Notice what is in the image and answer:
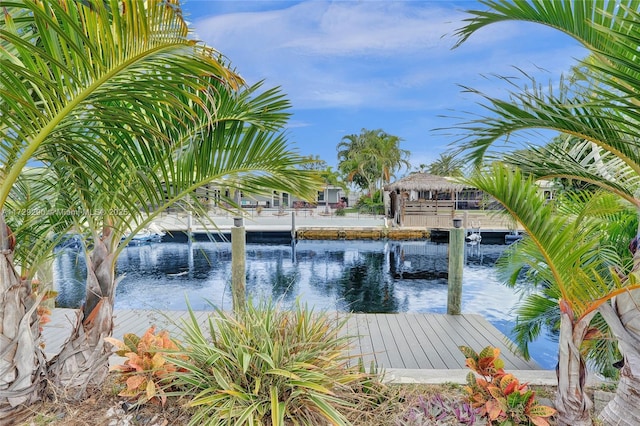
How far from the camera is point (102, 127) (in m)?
1.64

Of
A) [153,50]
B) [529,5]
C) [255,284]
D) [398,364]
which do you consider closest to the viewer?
[153,50]

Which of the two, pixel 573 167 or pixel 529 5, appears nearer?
pixel 529 5

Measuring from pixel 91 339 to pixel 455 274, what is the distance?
4.22 meters

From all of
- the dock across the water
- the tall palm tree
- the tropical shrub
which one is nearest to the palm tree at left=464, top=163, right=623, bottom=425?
the tropical shrub

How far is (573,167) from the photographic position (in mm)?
1889

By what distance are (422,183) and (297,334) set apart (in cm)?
1659

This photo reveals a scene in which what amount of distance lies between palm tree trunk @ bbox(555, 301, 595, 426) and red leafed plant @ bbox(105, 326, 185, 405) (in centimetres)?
213

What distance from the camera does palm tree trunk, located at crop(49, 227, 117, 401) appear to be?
204cm

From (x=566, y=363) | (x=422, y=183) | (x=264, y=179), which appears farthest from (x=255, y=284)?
(x=422, y=183)

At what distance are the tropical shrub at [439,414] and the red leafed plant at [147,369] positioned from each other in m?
1.32

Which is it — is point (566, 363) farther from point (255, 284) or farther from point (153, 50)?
point (255, 284)

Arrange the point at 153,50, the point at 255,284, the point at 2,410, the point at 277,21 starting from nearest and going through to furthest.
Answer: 1. the point at 153,50
2. the point at 2,410
3. the point at 255,284
4. the point at 277,21

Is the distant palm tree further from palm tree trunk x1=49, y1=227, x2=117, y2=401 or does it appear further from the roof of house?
the roof of house

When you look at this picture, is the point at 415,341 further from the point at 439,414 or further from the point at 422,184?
the point at 422,184
